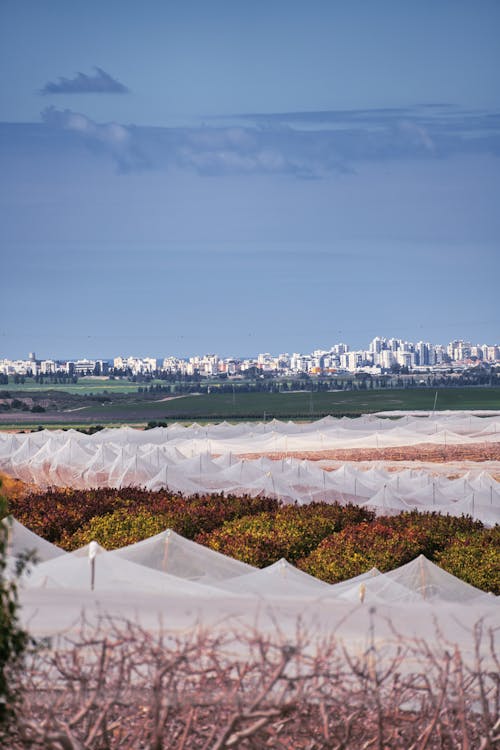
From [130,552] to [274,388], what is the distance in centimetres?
8262

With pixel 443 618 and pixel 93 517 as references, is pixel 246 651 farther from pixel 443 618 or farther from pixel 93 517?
pixel 93 517

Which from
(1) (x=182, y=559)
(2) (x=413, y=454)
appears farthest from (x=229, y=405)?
(1) (x=182, y=559)

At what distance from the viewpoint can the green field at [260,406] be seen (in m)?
57.8

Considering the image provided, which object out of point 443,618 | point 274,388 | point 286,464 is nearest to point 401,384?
point 274,388

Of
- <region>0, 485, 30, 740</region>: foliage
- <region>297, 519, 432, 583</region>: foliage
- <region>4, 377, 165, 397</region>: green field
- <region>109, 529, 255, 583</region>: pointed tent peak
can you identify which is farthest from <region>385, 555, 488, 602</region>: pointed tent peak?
<region>4, 377, 165, 397</region>: green field

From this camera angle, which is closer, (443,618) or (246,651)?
(246,651)

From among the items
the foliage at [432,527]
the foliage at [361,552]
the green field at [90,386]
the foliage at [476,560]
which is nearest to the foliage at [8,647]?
the foliage at [361,552]

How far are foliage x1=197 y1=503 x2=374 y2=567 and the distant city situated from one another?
80882mm

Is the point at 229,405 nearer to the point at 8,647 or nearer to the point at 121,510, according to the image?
the point at 121,510

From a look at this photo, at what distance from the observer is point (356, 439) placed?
28406mm

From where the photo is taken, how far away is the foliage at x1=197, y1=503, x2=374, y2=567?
13.1 metres

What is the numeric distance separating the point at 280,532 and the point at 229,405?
59.5 metres

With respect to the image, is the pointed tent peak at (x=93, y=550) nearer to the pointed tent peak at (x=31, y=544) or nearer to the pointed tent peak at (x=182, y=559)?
the pointed tent peak at (x=182, y=559)

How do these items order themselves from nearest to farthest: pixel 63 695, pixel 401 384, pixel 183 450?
pixel 63 695
pixel 183 450
pixel 401 384
